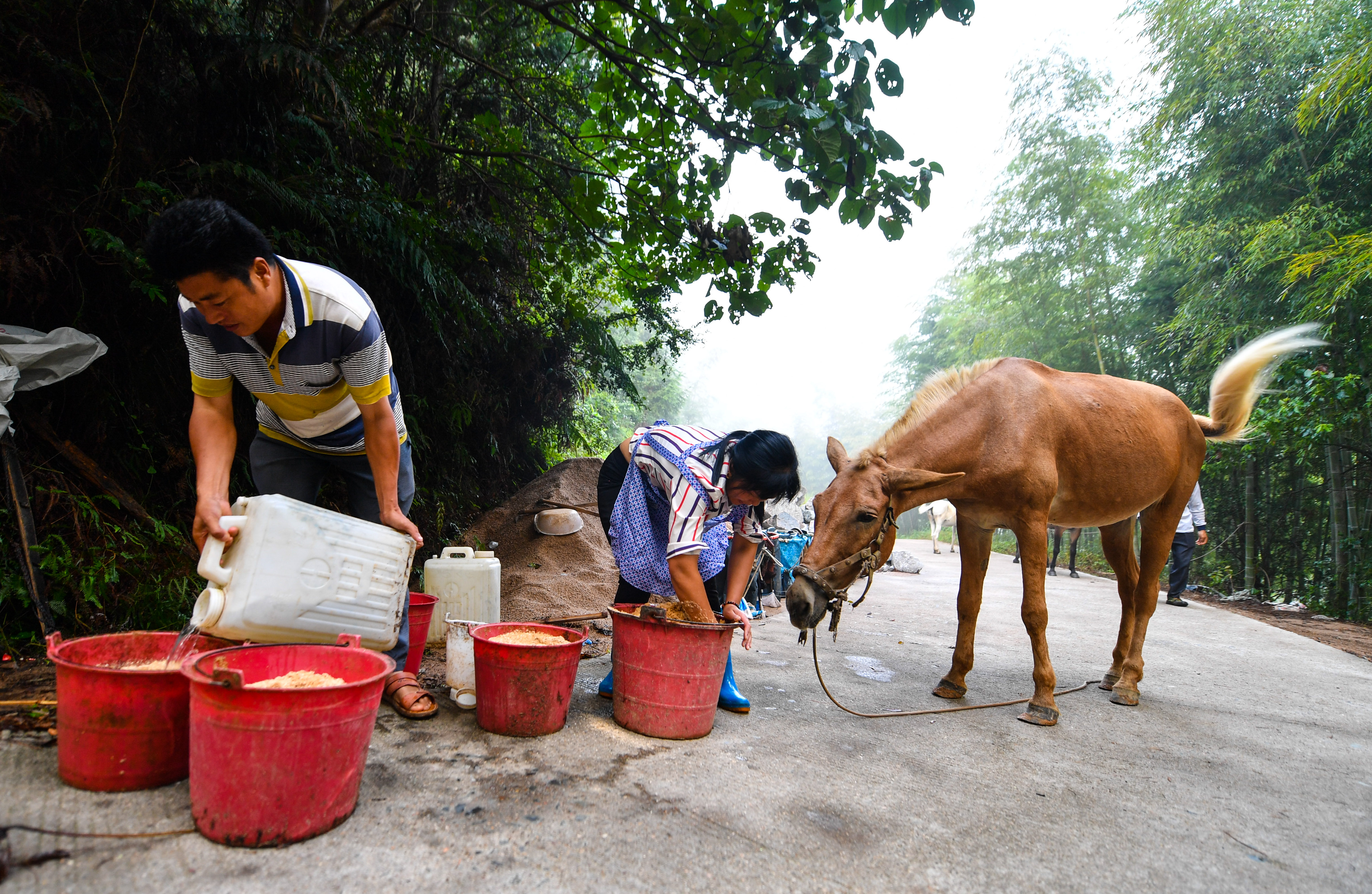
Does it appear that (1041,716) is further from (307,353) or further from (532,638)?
(307,353)

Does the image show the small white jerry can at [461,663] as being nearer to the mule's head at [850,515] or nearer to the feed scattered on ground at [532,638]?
the feed scattered on ground at [532,638]

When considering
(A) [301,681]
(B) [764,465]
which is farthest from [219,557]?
(B) [764,465]

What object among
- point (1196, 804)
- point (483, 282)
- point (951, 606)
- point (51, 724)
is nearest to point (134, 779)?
point (51, 724)

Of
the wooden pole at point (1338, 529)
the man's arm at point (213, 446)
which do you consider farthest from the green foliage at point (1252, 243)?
the man's arm at point (213, 446)

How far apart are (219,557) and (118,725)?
0.49 metres

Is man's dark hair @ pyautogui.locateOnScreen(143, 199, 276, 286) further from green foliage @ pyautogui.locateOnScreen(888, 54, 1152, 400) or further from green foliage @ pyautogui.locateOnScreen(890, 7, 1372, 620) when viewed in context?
green foliage @ pyautogui.locateOnScreen(888, 54, 1152, 400)

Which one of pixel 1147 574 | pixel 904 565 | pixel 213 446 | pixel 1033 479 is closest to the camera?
pixel 213 446

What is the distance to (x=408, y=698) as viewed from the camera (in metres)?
2.45

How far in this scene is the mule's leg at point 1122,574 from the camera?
3.65 m

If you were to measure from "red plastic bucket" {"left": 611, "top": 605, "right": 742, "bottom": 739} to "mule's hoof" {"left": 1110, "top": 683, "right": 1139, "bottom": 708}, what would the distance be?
238 centimetres

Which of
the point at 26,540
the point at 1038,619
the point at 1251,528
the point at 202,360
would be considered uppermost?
the point at 1251,528

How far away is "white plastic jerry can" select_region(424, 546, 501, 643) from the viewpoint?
10.7 feet

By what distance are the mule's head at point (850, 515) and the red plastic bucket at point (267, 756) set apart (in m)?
1.72

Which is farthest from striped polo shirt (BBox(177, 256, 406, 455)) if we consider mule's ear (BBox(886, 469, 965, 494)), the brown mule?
mule's ear (BBox(886, 469, 965, 494))
